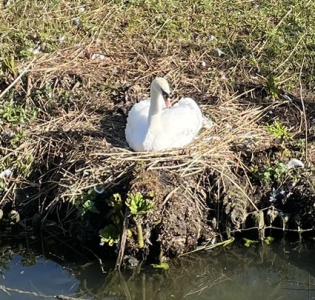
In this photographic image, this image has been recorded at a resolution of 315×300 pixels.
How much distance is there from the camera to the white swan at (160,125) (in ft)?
22.8

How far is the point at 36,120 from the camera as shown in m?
7.68

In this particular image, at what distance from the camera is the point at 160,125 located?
23.0 feet

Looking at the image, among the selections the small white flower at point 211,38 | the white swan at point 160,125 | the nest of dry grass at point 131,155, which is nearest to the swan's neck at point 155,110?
the white swan at point 160,125

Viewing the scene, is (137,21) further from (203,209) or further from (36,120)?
(203,209)

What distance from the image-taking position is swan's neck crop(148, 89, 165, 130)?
699 cm

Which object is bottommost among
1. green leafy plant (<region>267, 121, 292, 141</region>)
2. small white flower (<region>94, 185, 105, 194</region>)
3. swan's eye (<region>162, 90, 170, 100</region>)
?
small white flower (<region>94, 185, 105, 194</region>)

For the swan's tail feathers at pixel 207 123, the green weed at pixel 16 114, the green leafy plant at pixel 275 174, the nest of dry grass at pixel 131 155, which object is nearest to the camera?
the nest of dry grass at pixel 131 155

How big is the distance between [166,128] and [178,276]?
50.0 inches

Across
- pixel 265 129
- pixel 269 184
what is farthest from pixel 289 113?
pixel 269 184

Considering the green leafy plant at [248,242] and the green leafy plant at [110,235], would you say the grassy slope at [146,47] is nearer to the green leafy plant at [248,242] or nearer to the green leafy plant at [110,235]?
the green leafy plant at [110,235]

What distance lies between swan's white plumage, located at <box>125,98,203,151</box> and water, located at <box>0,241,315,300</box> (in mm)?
969

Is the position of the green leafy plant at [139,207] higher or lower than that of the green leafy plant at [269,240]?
higher

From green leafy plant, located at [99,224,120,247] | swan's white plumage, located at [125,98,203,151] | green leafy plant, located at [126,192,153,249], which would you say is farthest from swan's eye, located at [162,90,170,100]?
green leafy plant, located at [99,224,120,247]

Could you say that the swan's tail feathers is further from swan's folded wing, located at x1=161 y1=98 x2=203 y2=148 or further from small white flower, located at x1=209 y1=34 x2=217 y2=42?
small white flower, located at x1=209 y1=34 x2=217 y2=42
